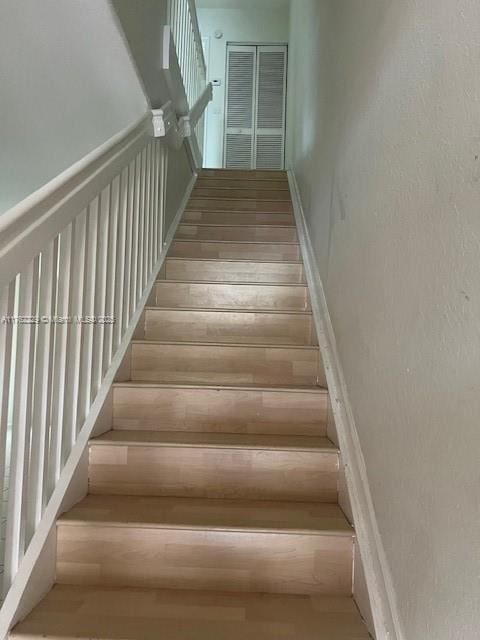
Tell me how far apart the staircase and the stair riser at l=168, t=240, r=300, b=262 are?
718 millimetres

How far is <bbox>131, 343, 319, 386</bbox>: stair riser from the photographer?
209cm

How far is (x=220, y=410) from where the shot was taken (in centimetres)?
183

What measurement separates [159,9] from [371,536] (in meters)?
2.50

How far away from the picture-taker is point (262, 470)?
5.24 feet

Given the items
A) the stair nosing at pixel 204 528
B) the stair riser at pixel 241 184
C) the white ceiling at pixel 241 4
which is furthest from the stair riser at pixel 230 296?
the white ceiling at pixel 241 4

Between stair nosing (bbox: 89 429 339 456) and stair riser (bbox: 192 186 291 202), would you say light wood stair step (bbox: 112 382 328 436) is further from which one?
stair riser (bbox: 192 186 291 202)

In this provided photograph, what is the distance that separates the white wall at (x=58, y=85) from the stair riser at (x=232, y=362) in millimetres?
1042

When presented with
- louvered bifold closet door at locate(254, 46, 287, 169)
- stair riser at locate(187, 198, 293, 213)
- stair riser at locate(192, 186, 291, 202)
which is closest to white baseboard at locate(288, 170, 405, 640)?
Answer: stair riser at locate(187, 198, 293, 213)

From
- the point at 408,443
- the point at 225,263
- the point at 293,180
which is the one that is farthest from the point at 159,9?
the point at 408,443

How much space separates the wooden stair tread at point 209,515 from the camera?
135 cm

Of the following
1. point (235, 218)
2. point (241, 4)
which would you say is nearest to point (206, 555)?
point (235, 218)

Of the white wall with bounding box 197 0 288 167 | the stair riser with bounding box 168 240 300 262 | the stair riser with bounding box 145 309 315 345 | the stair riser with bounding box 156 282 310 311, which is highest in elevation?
the white wall with bounding box 197 0 288 167

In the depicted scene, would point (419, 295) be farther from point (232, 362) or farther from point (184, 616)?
point (232, 362)

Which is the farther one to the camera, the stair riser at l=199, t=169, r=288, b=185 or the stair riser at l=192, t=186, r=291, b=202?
the stair riser at l=199, t=169, r=288, b=185
